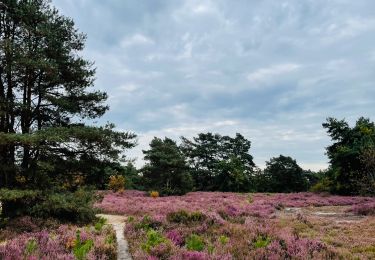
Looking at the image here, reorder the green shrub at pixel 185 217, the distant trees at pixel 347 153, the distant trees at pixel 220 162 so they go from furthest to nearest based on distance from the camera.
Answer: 1. the distant trees at pixel 220 162
2. the distant trees at pixel 347 153
3. the green shrub at pixel 185 217

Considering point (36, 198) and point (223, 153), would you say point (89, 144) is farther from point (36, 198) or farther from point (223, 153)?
point (223, 153)

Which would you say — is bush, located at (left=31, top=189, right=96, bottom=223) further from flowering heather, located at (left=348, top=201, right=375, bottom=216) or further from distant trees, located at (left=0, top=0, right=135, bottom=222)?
flowering heather, located at (left=348, top=201, right=375, bottom=216)

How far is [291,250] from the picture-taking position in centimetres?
979

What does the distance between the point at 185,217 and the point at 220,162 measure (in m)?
47.0

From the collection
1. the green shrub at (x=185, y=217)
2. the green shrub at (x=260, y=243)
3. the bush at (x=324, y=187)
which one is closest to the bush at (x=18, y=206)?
the green shrub at (x=185, y=217)

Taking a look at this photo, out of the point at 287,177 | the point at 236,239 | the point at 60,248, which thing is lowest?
the point at 236,239

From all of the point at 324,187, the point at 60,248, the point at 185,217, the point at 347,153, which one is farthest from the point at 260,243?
the point at 324,187

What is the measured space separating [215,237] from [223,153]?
67142 mm

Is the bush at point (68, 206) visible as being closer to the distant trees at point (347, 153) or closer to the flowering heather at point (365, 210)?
the flowering heather at point (365, 210)

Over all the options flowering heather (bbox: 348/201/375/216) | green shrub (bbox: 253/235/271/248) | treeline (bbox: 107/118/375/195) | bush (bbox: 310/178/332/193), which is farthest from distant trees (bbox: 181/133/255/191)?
green shrub (bbox: 253/235/271/248)

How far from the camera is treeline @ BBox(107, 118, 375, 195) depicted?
128 feet

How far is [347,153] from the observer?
39.1 meters

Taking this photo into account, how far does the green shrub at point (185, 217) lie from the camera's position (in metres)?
14.4

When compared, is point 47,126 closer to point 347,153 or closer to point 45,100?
point 45,100
